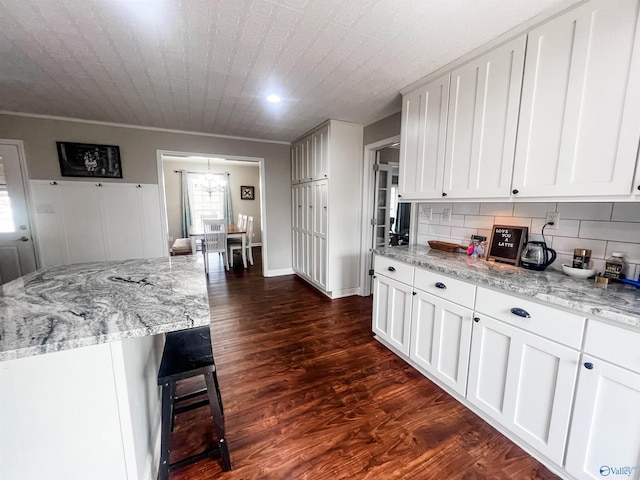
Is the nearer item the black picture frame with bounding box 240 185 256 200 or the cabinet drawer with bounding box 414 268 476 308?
the cabinet drawer with bounding box 414 268 476 308

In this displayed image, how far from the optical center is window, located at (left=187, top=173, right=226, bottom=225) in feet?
22.9

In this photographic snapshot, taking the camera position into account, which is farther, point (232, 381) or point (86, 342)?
point (232, 381)

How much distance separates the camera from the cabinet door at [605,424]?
102 cm

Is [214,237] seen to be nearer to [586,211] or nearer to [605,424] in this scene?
[586,211]

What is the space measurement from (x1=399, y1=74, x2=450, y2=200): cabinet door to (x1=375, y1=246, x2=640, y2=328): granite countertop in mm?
634

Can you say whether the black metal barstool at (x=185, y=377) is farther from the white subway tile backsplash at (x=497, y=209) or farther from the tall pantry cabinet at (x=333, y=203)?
the tall pantry cabinet at (x=333, y=203)

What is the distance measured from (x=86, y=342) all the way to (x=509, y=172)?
2.19m

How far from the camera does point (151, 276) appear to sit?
4.76 ft

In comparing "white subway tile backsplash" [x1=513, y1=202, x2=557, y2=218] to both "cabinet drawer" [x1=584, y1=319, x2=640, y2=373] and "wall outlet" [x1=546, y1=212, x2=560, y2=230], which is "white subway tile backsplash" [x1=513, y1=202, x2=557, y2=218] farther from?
"cabinet drawer" [x1=584, y1=319, x2=640, y2=373]

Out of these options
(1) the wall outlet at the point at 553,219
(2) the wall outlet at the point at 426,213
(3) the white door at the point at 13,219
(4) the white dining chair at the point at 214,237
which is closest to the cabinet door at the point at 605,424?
(1) the wall outlet at the point at 553,219

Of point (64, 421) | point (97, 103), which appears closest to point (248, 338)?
point (64, 421)

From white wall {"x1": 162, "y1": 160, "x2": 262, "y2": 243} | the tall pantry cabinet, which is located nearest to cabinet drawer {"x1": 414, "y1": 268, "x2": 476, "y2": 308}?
the tall pantry cabinet

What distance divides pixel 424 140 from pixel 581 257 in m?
1.31

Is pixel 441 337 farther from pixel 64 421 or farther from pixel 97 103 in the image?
pixel 97 103
